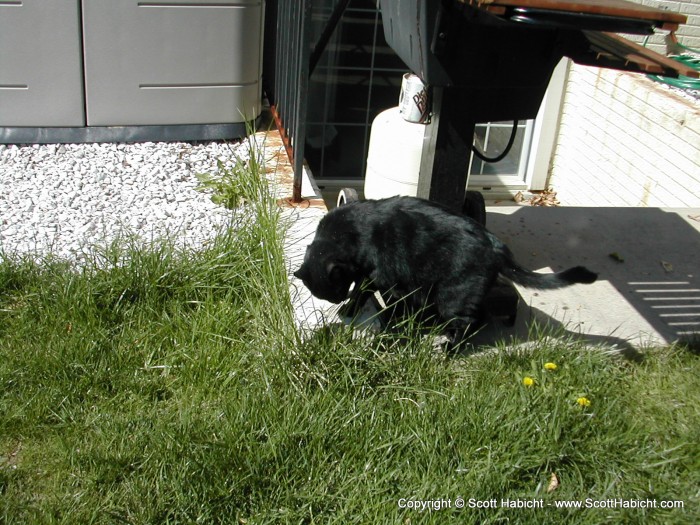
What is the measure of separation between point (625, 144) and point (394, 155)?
2859mm

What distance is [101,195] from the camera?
501cm

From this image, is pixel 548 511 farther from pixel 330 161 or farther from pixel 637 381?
pixel 330 161

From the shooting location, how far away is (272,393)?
10.4 feet

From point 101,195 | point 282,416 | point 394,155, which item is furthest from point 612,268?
point 101,195

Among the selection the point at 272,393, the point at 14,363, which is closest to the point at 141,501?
the point at 272,393

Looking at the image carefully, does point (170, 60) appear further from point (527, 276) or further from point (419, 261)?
point (527, 276)

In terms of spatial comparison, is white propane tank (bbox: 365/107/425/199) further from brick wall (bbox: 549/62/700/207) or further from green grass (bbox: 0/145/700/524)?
brick wall (bbox: 549/62/700/207)

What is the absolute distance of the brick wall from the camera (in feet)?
19.8

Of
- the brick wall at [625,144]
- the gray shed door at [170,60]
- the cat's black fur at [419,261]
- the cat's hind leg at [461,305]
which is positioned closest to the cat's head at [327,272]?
the cat's black fur at [419,261]

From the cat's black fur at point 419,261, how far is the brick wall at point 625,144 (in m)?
3.02

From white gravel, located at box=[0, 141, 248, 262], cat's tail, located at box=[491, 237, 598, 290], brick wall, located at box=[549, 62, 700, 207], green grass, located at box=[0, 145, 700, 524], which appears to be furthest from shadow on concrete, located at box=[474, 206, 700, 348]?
white gravel, located at box=[0, 141, 248, 262]

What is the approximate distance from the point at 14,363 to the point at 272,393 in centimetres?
118

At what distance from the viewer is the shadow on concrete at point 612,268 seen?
4.05 metres

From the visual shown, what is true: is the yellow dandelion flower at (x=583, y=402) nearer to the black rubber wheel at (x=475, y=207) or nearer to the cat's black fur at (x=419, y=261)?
the cat's black fur at (x=419, y=261)
